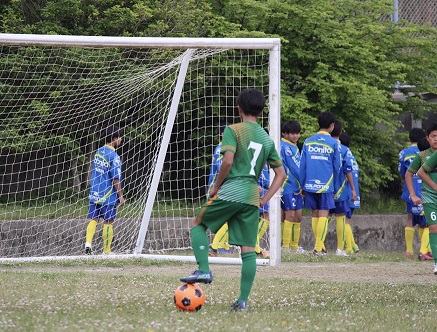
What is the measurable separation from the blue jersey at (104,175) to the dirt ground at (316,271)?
2029mm

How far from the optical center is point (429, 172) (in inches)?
403

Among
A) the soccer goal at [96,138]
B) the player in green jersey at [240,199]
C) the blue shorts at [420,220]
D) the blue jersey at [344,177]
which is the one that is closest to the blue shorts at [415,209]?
the blue shorts at [420,220]

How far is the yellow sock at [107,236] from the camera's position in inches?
574

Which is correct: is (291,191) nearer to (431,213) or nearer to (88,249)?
(88,249)

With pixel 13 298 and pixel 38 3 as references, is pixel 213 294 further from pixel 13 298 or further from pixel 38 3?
pixel 38 3

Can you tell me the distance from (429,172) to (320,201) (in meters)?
4.99

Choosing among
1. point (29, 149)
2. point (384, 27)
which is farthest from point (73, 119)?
point (384, 27)

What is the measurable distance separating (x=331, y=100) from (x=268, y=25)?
6.60 ft

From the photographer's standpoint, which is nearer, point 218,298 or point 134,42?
point 218,298

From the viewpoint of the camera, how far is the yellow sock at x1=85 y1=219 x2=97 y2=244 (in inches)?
567

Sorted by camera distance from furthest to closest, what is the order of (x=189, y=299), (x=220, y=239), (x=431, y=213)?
1. (x=220, y=239)
2. (x=431, y=213)
3. (x=189, y=299)

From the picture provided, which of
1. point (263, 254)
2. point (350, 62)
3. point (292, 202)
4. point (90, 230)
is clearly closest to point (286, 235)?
point (292, 202)

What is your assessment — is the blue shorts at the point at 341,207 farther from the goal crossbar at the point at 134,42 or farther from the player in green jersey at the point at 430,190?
the player in green jersey at the point at 430,190

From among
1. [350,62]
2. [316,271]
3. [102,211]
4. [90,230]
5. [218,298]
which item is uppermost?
[350,62]
